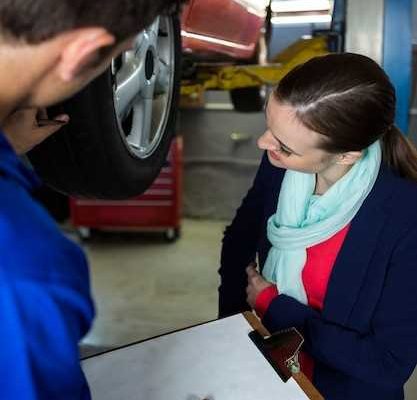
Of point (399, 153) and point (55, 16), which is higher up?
point (55, 16)

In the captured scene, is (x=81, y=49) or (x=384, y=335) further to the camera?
(x=384, y=335)

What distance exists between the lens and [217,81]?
1.73 metres

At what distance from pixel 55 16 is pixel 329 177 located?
69 cm

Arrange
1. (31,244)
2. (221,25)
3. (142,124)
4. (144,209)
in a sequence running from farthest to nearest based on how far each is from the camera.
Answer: (144,209) < (221,25) < (142,124) < (31,244)

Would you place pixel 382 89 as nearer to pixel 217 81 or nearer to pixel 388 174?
pixel 388 174

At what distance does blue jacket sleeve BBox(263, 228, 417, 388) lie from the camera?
924 millimetres

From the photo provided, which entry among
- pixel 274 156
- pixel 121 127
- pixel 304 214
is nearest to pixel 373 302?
pixel 304 214

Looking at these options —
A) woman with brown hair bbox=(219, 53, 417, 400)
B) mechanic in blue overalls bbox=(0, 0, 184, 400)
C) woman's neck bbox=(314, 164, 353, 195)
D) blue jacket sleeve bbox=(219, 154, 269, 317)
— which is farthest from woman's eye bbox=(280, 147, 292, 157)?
mechanic in blue overalls bbox=(0, 0, 184, 400)

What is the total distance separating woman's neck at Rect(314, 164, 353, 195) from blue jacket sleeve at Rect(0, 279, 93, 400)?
2.14 ft

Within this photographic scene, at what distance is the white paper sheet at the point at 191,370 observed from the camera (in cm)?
77

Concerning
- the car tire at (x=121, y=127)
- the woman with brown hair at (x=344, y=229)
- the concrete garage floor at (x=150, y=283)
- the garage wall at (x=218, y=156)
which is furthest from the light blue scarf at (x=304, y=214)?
the garage wall at (x=218, y=156)

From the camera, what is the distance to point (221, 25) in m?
1.56

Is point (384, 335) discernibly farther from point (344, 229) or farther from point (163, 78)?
point (163, 78)

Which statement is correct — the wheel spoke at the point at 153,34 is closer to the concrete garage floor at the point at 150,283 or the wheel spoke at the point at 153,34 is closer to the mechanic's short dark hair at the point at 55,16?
the mechanic's short dark hair at the point at 55,16
